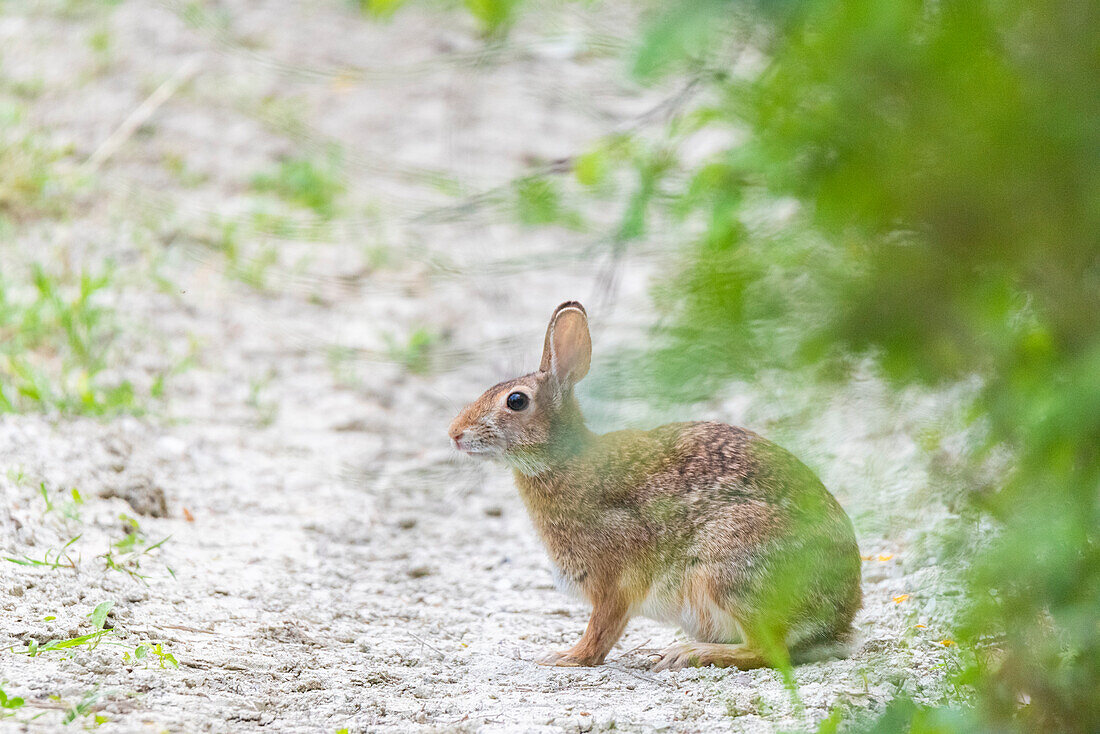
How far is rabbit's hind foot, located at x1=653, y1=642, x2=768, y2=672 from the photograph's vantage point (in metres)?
3.33

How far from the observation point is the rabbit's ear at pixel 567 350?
3693mm

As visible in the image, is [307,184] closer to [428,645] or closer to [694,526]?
[428,645]

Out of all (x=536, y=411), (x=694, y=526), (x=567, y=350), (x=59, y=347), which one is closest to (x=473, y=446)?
(x=536, y=411)

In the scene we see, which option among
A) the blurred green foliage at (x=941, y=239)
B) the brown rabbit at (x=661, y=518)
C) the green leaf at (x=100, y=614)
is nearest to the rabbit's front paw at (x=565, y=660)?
the brown rabbit at (x=661, y=518)

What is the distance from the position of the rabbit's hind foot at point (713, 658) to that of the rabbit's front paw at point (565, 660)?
210 mm

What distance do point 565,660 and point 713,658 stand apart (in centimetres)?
44

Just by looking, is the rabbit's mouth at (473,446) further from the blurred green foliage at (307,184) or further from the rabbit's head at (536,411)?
the blurred green foliage at (307,184)

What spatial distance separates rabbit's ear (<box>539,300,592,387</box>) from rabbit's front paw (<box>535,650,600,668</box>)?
85cm

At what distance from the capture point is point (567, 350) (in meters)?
3.75

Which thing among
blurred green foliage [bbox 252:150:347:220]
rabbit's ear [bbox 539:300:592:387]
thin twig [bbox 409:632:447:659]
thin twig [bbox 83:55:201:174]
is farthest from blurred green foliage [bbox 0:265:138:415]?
rabbit's ear [bbox 539:300:592:387]

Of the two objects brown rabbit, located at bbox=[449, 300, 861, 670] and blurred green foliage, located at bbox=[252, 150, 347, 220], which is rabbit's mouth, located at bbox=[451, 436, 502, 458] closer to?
brown rabbit, located at bbox=[449, 300, 861, 670]

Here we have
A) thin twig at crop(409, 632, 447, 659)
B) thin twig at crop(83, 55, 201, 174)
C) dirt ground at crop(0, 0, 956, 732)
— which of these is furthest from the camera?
thin twig at crop(83, 55, 201, 174)

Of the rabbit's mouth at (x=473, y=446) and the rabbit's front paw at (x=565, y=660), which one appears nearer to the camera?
the rabbit's front paw at (x=565, y=660)

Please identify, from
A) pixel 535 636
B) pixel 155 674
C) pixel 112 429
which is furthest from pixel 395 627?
pixel 112 429
